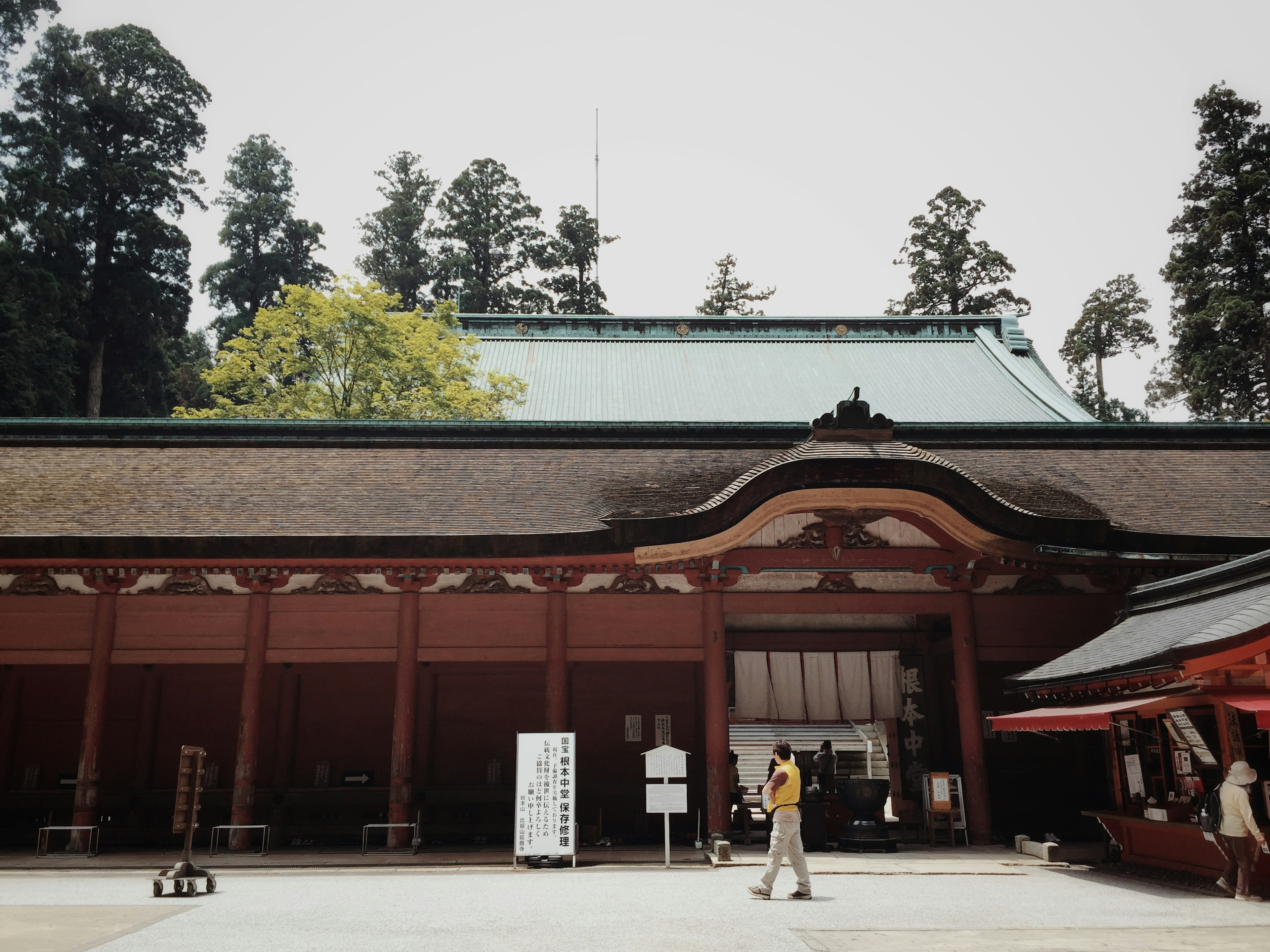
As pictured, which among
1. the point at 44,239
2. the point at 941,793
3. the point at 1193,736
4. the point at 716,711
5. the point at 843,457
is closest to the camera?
the point at 1193,736

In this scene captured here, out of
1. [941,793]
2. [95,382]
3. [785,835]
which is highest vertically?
[95,382]

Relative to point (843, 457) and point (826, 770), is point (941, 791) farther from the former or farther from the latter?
point (843, 457)

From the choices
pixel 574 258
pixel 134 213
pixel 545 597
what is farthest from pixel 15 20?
pixel 545 597

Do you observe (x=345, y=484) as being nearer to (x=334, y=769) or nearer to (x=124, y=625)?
(x=124, y=625)

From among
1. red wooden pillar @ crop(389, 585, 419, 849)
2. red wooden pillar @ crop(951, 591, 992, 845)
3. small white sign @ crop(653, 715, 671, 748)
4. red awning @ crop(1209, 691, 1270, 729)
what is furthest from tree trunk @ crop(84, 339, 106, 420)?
red awning @ crop(1209, 691, 1270, 729)

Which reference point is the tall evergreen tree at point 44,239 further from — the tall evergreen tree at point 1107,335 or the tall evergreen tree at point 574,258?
the tall evergreen tree at point 1107,335

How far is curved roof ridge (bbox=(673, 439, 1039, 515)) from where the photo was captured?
1220 cm

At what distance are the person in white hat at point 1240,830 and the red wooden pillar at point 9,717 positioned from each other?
54.0 feet

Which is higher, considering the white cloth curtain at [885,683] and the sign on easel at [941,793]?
the white cloth curtain at [885,683]

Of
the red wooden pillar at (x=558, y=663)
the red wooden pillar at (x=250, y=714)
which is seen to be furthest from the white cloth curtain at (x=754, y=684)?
the red wooden pillar at (x=250, y=714)

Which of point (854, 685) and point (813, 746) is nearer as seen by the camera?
point (854, 685)

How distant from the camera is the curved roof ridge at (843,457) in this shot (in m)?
12.2

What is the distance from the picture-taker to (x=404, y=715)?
1270cm

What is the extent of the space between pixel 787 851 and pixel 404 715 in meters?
5.86
